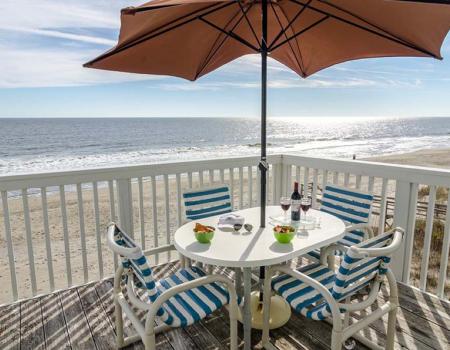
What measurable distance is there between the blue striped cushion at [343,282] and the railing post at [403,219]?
1.25 metres

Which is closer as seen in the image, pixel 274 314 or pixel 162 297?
pixel 162 297

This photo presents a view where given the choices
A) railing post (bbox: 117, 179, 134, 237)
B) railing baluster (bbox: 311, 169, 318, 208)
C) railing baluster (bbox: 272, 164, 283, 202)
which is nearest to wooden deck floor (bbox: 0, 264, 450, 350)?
railing post (bbox: 117, 179, 134, 237)

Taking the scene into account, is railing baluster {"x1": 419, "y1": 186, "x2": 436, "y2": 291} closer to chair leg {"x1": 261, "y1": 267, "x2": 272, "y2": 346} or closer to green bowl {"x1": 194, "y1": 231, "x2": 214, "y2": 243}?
chair leg {"x1": 261, "y1": 267, "x2": 272, "y2": 346}

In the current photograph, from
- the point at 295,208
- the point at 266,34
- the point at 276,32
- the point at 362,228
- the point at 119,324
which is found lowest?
the point at 119,324

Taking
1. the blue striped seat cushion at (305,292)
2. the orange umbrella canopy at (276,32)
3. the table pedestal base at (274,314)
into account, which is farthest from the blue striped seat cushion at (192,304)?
the orange umbrella canopy at (276,32)

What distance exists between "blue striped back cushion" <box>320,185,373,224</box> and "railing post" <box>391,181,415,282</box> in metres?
0.44

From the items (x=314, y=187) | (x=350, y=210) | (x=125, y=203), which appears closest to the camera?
(x=350, y=210)

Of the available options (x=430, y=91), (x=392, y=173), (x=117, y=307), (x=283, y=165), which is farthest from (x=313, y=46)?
(x=430, y=91)

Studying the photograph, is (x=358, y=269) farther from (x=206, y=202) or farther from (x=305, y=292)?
(x=206, y=202)

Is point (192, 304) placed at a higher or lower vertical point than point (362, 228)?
lower

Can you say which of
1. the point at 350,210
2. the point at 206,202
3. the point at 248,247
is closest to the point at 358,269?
the point at 248,247

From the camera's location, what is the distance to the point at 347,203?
105 inches

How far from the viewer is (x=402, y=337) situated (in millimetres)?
2154

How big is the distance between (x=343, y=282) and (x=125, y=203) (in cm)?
215
